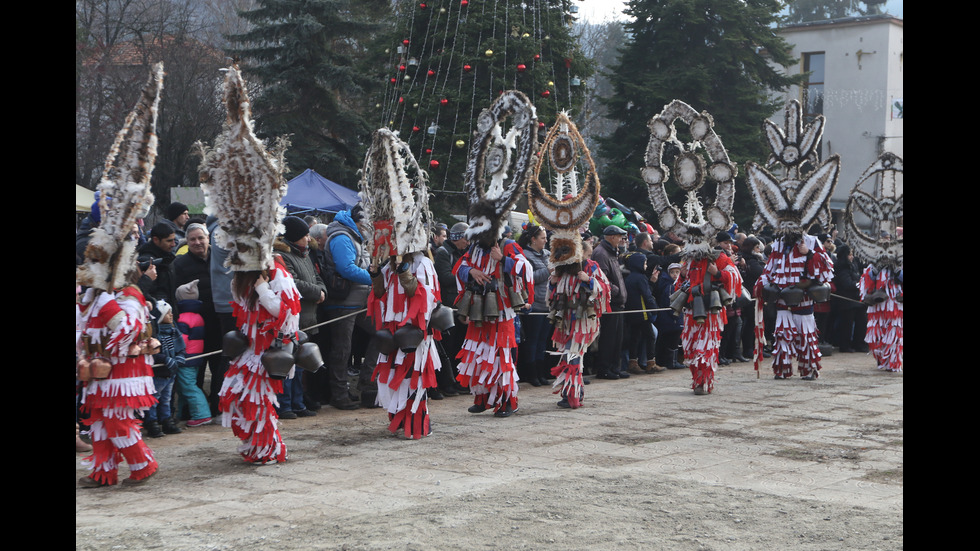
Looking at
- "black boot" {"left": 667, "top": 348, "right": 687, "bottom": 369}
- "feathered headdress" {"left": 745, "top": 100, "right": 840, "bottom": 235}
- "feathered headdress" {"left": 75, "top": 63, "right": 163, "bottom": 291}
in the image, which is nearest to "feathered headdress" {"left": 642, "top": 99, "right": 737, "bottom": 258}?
"feathered headdress" {"left": 745, "top": 100, "right": 840, "bottom": 235}

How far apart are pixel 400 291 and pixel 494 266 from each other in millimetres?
1262

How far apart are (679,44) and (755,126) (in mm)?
3313

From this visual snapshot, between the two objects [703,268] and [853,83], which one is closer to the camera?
[703,268]

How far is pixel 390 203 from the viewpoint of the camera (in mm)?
7859

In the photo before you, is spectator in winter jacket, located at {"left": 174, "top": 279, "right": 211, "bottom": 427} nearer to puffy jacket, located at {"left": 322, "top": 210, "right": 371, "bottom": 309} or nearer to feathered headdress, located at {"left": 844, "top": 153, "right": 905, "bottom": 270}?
puffy jacket, located at {"left": 322, "top": 210, "right": 371, "bottom": 309}

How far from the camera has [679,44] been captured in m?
28.5

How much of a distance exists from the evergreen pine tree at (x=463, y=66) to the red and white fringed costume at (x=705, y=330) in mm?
10124

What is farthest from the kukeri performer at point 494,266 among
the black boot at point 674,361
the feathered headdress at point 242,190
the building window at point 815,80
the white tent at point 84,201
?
the building window at point 815,80

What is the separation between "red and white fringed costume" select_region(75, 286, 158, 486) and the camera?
19.8 feet

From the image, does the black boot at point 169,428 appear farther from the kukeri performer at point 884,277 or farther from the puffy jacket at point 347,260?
the kukeri performer at point 884,277

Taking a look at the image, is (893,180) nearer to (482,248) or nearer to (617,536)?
(482,248)

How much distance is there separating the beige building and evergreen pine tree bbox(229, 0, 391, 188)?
57.6ft

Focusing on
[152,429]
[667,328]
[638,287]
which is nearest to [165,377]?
[152,429]

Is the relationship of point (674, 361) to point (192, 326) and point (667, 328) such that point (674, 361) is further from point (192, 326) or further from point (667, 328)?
point (192, 326)
